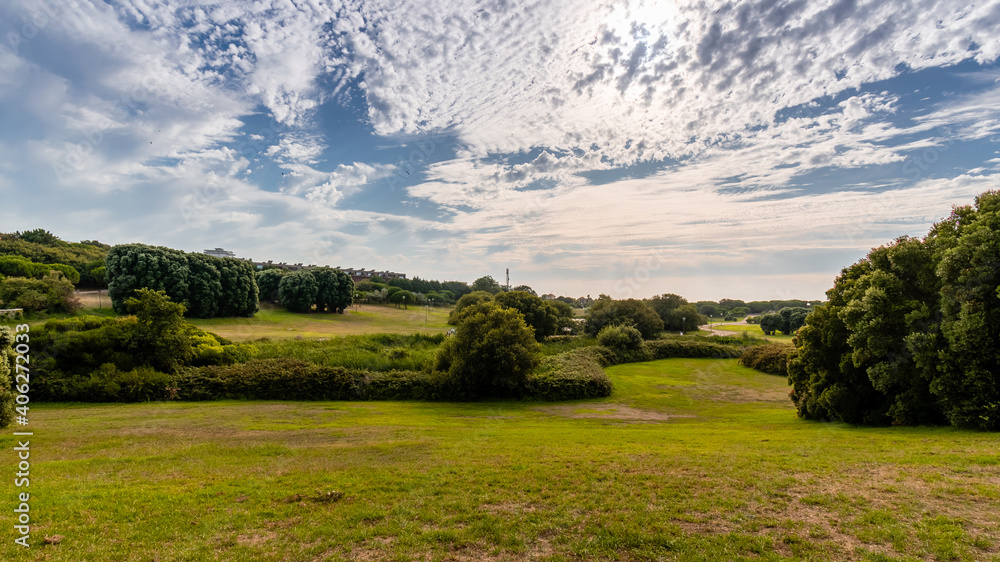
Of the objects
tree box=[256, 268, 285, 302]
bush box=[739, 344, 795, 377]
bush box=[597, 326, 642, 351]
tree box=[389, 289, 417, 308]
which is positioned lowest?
bush box=[739, 344, 795, 377]

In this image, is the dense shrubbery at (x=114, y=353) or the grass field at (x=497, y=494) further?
the dense shrubbery at (x=114, y=353)

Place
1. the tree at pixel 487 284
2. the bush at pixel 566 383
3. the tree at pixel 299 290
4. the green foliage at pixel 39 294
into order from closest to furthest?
the bush at pixel 566 383 < the green foliage at pixel 39 294 < the tree at pixel 299 290 < the tree at pixel 487 284

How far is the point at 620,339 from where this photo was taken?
5850 centimetres

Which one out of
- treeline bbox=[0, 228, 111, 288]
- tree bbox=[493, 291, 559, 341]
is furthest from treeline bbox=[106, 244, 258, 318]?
tree bbox=[493, 291, 559, 341]

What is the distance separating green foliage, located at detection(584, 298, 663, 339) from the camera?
73.1 metres

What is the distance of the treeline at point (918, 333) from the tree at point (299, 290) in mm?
81246

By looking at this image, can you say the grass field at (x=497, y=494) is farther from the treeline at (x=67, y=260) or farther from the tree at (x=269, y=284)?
the tree at (x=269, y=284)

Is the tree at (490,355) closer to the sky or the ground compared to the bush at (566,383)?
closer to the sky

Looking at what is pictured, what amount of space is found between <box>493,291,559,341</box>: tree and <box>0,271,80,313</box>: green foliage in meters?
56.9

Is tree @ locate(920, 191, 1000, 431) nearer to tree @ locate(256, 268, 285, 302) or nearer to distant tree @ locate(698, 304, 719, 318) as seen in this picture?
tree @ locate(256, 268, 285, 302)

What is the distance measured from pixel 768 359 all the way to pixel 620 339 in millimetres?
18124

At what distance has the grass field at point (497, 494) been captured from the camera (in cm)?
779

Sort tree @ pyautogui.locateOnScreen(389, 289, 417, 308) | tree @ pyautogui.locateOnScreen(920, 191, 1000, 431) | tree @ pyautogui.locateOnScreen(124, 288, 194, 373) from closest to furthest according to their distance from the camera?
tree @ pyautogui.locateOnScreen(920, 191, 1000, 431) → tree @ pyautogui.locateOnScreen(124, 288, 194, 373) → tree @ pyautogui.locateOnScreen(389, 289, 417, 308)

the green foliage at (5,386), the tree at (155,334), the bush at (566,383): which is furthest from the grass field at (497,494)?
the bush at (566,383)
